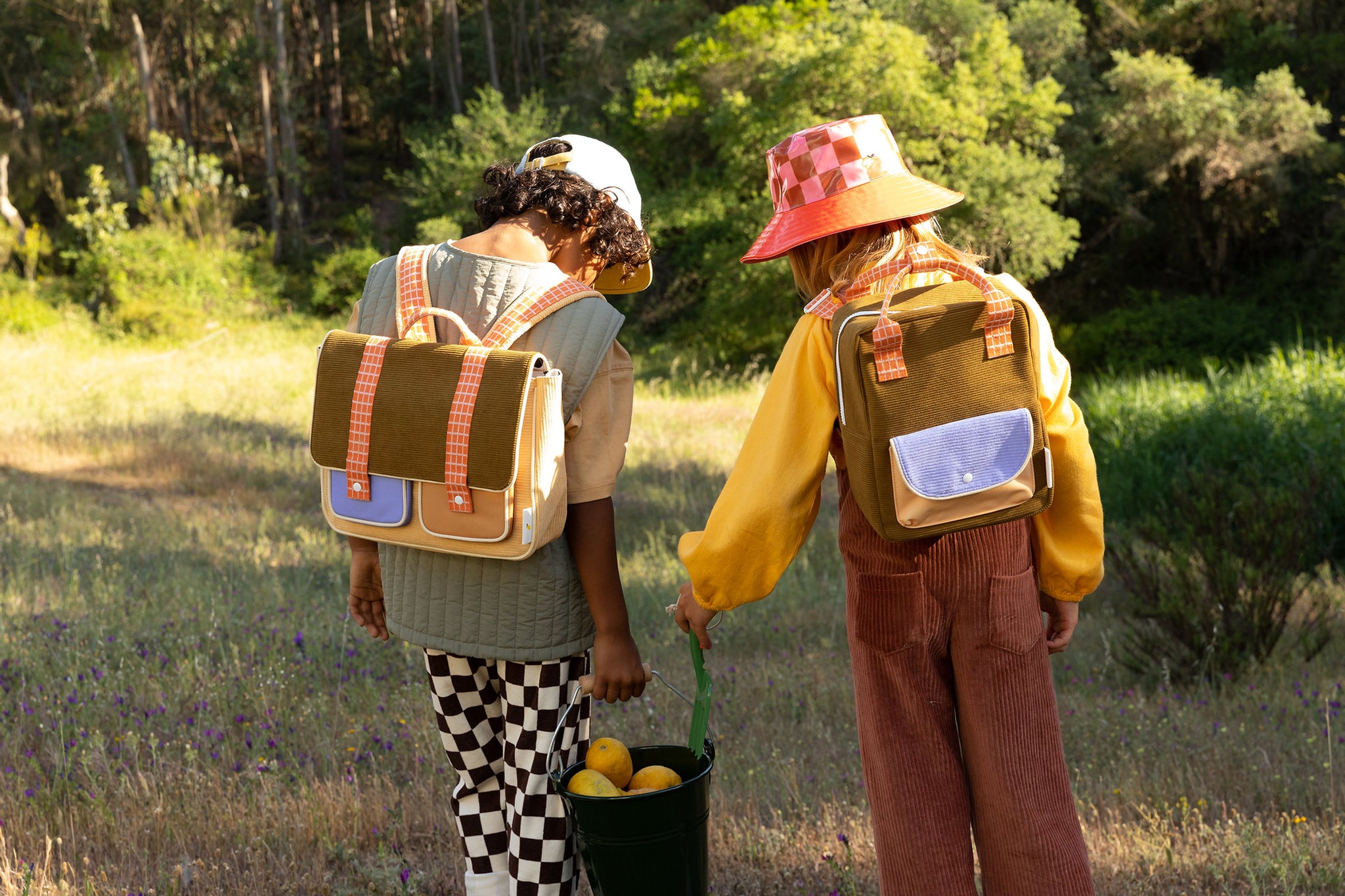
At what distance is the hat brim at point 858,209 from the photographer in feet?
6.54

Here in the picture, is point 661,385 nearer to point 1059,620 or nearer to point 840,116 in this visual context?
point 840,116

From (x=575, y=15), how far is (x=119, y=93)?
1405 cm

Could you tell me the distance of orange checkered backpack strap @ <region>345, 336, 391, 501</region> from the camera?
209cm

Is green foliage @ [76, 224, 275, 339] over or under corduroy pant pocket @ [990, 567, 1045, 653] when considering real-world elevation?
under

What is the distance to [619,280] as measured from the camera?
7.78 feet

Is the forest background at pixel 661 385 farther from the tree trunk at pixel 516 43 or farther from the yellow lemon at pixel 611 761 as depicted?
the yellow lemon at pixel 611 761

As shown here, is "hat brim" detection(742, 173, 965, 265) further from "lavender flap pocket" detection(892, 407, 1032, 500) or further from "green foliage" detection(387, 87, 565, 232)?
"green foliage" detection(387, 87, 565, 232)

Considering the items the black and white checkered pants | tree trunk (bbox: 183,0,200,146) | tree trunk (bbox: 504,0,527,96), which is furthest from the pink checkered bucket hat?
tree trunk (bbox: 183,0,200,146)

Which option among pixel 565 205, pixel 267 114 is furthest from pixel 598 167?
pixel 267 114

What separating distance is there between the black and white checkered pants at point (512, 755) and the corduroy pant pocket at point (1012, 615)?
2.78 ft

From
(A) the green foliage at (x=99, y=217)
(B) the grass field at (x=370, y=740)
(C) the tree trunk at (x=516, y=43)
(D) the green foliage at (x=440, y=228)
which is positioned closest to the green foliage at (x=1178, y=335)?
(D) the green foliage at (x=440, y=228)

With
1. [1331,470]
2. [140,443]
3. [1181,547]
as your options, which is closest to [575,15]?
[140,443]

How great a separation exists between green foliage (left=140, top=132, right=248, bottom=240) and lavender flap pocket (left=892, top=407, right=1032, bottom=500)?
1120 inches

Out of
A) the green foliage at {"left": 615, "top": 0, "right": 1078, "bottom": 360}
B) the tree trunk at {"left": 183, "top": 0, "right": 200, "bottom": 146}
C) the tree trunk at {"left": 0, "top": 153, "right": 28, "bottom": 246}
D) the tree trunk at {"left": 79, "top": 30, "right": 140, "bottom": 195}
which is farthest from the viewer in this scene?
the tree trunk at {"left": 183, "top": 0, "right": 200, "bottom": 146}
